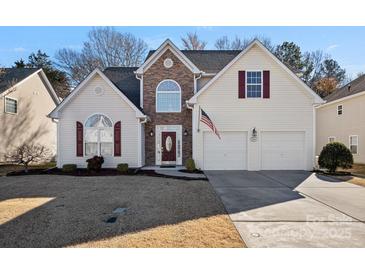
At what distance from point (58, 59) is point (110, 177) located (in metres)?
26.6

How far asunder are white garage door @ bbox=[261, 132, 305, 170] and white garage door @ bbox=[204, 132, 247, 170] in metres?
1.22

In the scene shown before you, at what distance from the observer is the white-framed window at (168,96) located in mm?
14867

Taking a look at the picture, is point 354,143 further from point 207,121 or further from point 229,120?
point 207,121

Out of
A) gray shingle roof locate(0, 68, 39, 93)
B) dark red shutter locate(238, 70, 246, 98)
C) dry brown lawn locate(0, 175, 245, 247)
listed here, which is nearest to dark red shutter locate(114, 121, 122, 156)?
dry brown lawn locate(0, 175, 245, 247)

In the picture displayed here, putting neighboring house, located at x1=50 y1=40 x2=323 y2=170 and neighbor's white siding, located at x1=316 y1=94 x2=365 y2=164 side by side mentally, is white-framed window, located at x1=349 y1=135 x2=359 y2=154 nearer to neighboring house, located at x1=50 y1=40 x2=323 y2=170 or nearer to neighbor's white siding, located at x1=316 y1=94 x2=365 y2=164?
neighbor's white siding, located at x1=316 y1=94 x2=365 y2=164

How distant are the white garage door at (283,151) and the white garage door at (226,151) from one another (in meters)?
1.22

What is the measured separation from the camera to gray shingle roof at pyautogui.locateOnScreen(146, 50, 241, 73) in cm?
1631

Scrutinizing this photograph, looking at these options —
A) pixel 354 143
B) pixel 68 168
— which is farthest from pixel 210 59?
pixel 354 143

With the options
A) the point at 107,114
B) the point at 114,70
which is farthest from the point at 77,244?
the point at 114,70

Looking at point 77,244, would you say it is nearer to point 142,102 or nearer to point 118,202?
point 118,202

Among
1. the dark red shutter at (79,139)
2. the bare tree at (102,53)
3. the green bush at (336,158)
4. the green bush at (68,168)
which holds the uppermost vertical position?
the bare tree at (102,53)

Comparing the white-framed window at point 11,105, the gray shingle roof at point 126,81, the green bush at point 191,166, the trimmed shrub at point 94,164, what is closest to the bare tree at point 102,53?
the white-framed window at point 11,105

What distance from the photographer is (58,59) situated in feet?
102

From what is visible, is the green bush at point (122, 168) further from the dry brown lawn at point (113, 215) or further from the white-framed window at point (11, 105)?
the white-framed window at point (11, 105)
